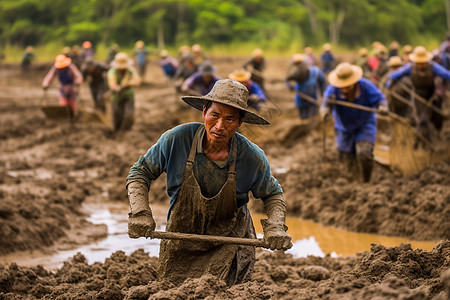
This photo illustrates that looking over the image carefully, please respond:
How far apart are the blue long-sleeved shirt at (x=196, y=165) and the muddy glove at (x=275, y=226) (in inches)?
5.5

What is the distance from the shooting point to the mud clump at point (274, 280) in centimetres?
310

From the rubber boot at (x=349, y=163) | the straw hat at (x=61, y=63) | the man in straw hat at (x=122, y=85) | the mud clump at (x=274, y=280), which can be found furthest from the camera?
the straw hat at (x=61, y=63)

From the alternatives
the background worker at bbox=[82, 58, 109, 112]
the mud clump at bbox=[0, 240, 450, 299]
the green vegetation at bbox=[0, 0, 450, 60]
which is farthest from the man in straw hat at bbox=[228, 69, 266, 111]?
the green vegetation at bbox=[0, 0, 450, 60]

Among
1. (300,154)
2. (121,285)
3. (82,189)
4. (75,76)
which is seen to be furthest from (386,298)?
(75,76)

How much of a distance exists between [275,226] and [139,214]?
764mm

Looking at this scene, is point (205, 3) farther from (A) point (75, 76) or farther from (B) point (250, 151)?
(B) point (250, 151)

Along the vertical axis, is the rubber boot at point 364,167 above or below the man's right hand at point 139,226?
below

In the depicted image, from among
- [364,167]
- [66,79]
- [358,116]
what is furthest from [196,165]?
[66,79]

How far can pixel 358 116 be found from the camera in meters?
7.65

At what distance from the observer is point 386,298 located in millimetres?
2637

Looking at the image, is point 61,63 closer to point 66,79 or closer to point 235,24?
point 66,79

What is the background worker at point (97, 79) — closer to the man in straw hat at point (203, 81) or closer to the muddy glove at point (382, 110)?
the man in straw hat at point (203, 81)

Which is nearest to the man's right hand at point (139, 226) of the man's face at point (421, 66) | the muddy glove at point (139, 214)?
the muddy glove at point (139, 214)

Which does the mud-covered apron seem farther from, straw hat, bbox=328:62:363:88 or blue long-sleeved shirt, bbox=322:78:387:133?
blue long-sleeved shirt, bbox=322:78:387:133
